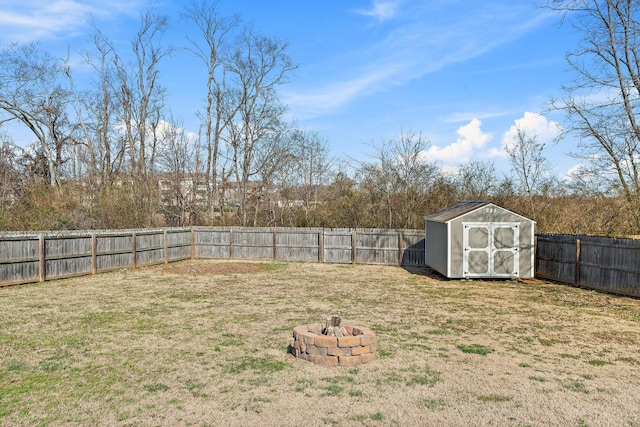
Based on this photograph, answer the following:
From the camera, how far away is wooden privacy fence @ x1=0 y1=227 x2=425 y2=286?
472 inches

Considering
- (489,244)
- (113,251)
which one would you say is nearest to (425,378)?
(489,244)

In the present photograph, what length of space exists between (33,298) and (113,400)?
7.04m

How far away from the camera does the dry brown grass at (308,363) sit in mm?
4156

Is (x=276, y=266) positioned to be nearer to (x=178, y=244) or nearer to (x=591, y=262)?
(x=178, y=244)

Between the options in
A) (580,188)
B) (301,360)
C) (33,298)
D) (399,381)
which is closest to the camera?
(399,381)

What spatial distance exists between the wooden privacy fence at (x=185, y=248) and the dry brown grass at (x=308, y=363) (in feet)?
4.98

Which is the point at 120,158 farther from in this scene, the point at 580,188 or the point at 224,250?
the point at 580,188

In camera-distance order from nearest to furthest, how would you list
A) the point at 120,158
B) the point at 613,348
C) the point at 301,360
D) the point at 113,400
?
the point at 113,400
the point at 301,360
the point at 613,348
the point at 120,158

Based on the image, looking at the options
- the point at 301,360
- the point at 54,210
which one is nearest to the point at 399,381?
the point at 301,360

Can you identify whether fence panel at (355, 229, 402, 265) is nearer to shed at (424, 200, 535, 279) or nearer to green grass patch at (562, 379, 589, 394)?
shed at (424, 200, 535, 279)

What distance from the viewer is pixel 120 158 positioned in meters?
24.3

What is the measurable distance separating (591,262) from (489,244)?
8.04ft

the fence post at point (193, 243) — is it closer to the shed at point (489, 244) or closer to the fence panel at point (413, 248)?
the fence panel at point (413, 248)

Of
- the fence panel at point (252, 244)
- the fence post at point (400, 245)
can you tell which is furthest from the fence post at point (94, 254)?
the fence post at point (400, 245)
